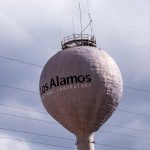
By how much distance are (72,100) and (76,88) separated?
1.26 meters

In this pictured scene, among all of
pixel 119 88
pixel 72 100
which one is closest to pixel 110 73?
pixel 119 88

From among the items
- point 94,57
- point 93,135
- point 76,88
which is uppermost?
point 94,57

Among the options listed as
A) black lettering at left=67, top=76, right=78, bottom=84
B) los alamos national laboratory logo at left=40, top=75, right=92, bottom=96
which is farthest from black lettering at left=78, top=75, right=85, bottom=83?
black lettering at left=67, top=76, right=78, bottom=84

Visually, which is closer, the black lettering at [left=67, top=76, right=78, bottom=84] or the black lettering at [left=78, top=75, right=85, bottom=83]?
the black lettering at [left=78, top=75, right=85, bottom=83]

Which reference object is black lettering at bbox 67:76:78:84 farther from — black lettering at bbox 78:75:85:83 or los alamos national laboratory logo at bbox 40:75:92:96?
black lettering at bbox 78:75:85:83

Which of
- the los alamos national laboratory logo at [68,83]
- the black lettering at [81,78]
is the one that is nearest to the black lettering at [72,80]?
the los alamos national laboratory logo at [68,83]

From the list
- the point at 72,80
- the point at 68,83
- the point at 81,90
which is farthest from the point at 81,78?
the point at 68,83

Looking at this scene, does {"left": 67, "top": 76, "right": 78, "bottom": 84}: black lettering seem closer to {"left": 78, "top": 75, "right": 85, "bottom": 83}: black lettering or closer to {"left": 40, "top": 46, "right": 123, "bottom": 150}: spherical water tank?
{"left": 40, "top": 46, "right": 123, "bottom": 150}: spherical water tank

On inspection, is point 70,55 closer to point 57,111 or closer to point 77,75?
point 77,75

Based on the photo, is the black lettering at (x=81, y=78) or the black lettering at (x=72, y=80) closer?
the black lettering at (x=81, y=78)

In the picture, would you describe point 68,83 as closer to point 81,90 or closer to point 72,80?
point 72,80

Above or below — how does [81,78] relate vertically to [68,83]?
above

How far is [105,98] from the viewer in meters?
46.4

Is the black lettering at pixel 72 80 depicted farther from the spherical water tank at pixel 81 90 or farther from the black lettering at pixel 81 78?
the black lettering at pixel 81 78
